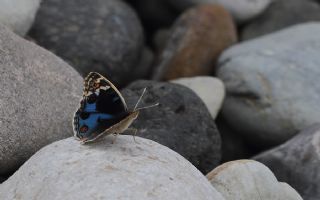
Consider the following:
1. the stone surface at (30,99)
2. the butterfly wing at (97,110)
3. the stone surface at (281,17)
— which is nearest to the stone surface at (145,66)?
the stone surface at (281,17)

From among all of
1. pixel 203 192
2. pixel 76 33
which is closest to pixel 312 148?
pixel 203 192

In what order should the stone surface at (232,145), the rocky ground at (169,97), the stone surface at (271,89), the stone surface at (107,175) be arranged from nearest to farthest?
the stone surface at (107,175) < the rocky ground at (169,97) < the stone surface at (271,89) < the stone surface at (232,145)

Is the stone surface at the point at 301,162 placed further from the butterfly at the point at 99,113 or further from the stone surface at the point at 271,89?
the butterfly at the point at 99,113

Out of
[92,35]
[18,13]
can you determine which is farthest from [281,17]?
[18,13]

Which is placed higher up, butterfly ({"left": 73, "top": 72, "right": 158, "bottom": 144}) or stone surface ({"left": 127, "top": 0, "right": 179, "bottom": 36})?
butterfly ({"left": 73, "top": 72, "right": 158, "bottom": 144})

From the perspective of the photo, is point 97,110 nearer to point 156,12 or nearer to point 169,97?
point 169,97

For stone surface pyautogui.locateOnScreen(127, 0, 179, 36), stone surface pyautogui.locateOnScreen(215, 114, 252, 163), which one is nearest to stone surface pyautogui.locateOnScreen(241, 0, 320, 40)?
stone surface pyautogui.locateOnScreen(127, 0, 179, 36)

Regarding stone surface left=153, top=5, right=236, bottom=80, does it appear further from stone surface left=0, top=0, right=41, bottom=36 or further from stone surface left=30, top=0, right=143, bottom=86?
stone surface left=0, top=0, right=41, bottom=36
